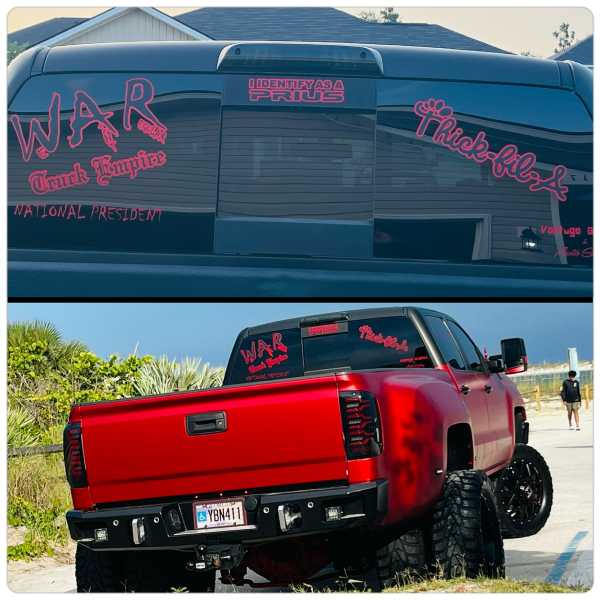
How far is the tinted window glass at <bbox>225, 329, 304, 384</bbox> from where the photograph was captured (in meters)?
8.40

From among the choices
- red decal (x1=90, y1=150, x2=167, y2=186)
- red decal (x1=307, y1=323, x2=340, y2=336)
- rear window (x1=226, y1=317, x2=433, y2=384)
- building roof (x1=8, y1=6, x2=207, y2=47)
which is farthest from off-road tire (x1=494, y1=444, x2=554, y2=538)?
building roof (x1=8, y1=6, x2=207, y2=47)

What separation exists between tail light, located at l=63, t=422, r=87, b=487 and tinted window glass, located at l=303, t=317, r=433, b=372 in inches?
84.2

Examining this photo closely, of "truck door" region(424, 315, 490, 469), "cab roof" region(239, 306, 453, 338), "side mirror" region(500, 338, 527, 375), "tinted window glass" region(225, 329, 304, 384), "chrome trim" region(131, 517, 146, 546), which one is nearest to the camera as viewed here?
"chrome trim" region(131, 517, 146, 546)

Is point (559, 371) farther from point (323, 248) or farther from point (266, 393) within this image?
point (266, 393)

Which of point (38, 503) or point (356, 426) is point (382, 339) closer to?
point (356, 426)

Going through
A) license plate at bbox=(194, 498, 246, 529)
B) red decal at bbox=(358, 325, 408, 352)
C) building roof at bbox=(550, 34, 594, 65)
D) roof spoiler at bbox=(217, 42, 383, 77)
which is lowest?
license plate at bbox=(194, 498, 246, 529)

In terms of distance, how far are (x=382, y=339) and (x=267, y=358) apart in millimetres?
975

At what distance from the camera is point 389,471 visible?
20.8ft

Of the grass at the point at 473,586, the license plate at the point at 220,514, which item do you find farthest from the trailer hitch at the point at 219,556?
the grass at the point at 473,586

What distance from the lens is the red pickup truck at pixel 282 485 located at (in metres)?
6.20

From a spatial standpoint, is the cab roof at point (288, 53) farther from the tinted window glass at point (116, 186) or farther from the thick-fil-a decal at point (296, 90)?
the tinted window glass at point (116, 186)

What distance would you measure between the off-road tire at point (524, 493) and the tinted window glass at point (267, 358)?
7.38ft

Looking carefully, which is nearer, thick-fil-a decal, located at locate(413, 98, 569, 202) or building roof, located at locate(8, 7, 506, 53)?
thick-fil-a decal, located at locate(413, 98, 569, 202)

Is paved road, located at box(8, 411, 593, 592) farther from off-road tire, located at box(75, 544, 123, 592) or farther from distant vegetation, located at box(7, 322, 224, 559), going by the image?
distant vegetation, located at box(7, 322, 224, 559)
